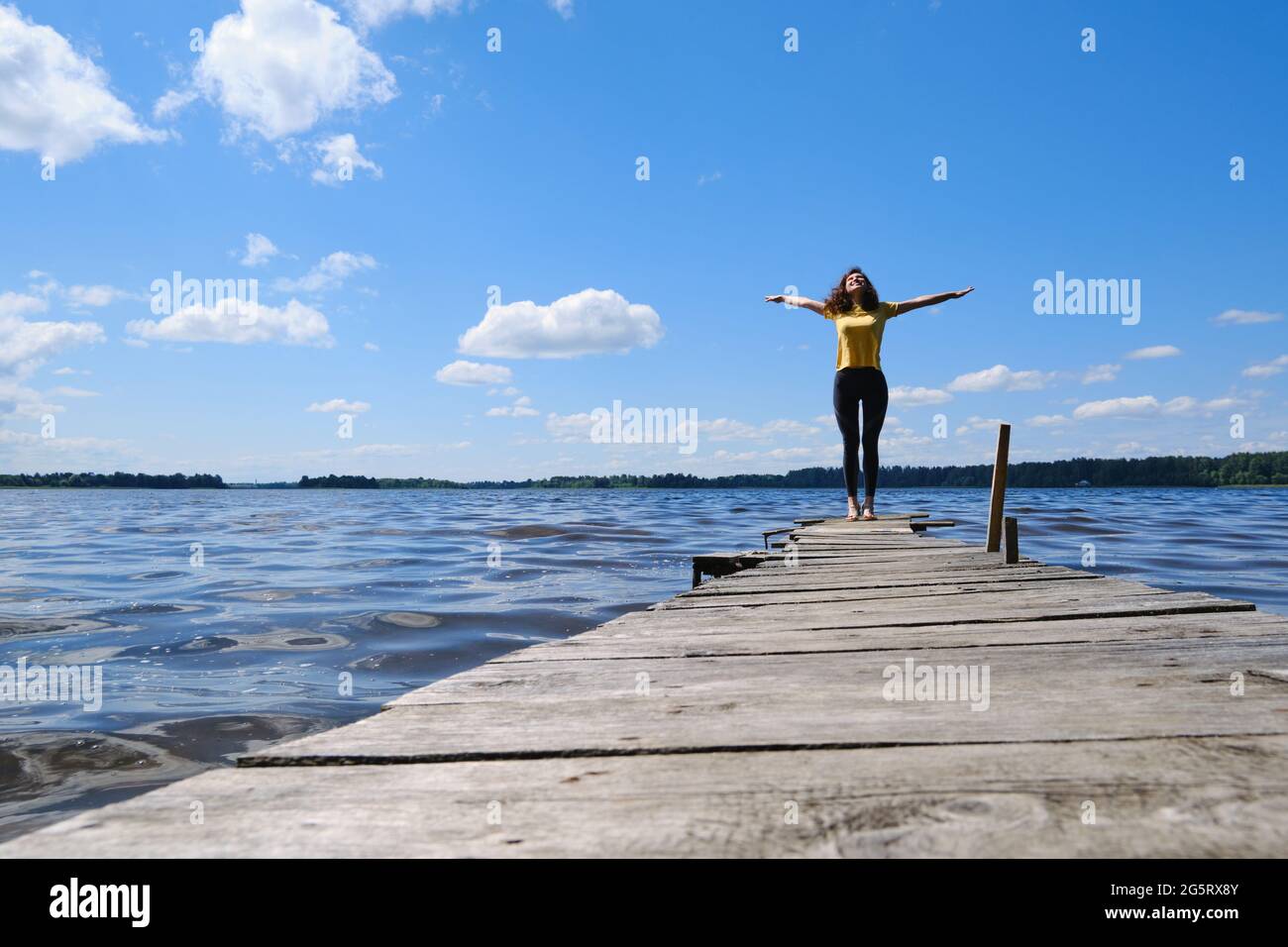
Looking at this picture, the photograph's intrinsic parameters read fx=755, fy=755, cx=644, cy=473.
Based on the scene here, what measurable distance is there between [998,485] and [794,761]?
15.5 feet

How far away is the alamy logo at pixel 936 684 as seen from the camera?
6.45ft

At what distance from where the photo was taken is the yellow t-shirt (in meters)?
8.05

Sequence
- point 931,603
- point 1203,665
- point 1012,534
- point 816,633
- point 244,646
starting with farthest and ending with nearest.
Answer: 1. point 244,646
2. point 1012,534
3. point 931,603
4. point 816,633
5. point 1203,665

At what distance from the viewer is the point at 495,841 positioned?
1.09 meters

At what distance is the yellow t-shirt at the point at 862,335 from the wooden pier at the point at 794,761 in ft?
18.1

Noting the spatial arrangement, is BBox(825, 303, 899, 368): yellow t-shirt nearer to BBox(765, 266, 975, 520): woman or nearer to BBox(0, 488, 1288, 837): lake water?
BBox(765, 266, 975, 520): woman

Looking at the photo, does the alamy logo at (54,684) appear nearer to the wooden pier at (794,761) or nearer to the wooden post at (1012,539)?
the wooden pier at (794,761)
